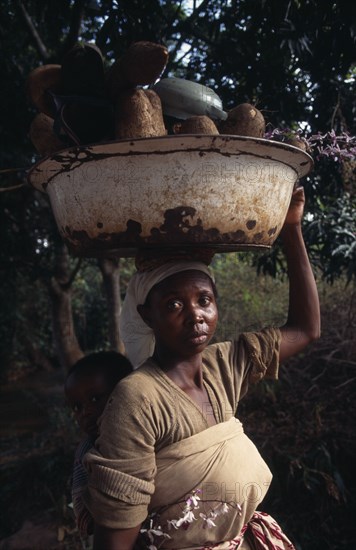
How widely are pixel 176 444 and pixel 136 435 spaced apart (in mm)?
134

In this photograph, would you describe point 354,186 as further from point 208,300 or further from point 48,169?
point 48,169

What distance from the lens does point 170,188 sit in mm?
1133

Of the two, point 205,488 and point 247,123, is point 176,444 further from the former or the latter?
point 247,123

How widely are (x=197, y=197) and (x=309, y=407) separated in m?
3.65

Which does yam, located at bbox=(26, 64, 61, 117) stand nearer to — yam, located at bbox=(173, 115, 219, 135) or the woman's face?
yam, located at bbox=(173, 115, 219, 135)

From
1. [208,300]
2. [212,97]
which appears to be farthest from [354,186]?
[208,300]

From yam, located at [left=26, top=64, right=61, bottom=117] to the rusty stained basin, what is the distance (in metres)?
0.19

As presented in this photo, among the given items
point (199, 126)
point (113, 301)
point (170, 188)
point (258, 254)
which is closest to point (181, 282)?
point (170, 188)

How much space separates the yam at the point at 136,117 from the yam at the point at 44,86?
0.64 feet

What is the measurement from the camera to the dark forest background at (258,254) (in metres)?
2.58

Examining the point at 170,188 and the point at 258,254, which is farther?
the point at 258,254

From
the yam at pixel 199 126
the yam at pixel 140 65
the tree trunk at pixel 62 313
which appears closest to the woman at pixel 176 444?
the yam at pixel 199 126

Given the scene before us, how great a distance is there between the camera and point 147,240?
1.17 metres

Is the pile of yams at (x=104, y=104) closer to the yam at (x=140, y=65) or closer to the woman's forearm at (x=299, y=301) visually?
the yam at (x=140, y=65)
